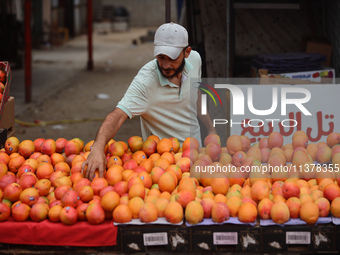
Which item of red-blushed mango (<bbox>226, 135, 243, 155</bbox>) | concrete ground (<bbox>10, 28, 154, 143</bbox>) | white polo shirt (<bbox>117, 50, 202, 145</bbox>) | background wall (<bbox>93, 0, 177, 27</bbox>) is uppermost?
background wall (<bbox>93, 0, 177, 27</bbox>)

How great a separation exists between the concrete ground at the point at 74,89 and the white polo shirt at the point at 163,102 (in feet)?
12.5

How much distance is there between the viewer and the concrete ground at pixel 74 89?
8305 millimetres

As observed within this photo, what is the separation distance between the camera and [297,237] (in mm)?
2369

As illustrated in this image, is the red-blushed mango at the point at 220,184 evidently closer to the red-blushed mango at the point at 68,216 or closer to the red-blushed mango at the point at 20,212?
the red-blushed mango at the point at 68,216

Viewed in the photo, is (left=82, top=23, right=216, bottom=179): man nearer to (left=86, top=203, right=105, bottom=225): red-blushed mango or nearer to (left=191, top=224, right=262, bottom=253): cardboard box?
(left=86, top=203, right=105, bottom=225): red-blushed mango

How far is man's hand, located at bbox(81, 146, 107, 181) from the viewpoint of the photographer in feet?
9.41

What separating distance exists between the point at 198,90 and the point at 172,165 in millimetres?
1098

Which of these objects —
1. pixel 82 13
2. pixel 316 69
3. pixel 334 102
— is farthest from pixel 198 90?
pixel 82 13

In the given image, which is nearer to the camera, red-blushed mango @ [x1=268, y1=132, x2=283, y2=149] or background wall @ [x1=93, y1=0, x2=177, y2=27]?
red-blushed mango @ [x1=268, y1=132, x2=283, y2=149]

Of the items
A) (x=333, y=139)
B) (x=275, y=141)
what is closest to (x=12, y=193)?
(x=275, y=141)

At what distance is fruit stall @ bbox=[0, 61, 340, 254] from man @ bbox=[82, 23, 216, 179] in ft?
1.10

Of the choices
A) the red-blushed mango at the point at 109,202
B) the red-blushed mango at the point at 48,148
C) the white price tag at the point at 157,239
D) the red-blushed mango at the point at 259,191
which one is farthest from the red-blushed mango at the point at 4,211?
the red-blushed mango at the point at 259,191

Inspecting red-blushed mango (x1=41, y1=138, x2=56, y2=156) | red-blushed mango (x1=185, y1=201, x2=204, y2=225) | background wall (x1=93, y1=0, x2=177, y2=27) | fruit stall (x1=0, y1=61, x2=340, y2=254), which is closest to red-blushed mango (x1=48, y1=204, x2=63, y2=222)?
fruit stall (x1=0, y1=61, x2=340, y2=254)

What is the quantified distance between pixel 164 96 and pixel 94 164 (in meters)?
1.00
